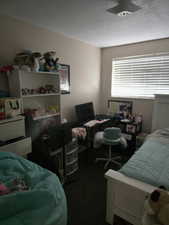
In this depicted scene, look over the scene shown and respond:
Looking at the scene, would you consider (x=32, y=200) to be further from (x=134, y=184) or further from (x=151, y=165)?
(x=151, y=165)

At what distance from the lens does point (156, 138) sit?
230 cm

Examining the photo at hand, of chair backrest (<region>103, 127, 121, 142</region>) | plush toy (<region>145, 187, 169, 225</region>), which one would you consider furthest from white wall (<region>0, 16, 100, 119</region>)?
plush toy (<region>145, 187, 169, 225</region>)

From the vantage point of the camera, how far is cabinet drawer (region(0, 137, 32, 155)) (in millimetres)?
1585

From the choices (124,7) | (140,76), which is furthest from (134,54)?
(124,7)

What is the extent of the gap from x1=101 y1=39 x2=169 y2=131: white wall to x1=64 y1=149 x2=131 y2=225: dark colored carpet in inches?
58.7

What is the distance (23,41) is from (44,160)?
171 centimetres

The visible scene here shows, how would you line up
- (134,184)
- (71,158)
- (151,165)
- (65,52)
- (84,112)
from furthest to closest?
1. (84,112)
2. (65,52)
3. (71,158)
4. (151,165)
5. (134,184)

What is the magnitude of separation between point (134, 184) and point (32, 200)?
879mm

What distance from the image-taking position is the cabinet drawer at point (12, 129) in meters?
1.61

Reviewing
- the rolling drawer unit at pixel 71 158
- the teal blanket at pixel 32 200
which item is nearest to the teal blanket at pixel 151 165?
the teal blanket at pixel 32 200

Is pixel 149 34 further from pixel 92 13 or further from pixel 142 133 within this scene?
pixel 142 133

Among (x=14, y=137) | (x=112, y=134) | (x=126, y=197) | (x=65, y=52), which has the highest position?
(x=65, y=52)

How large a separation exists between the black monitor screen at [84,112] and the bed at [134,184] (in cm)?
156

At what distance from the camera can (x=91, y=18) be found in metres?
1.98
